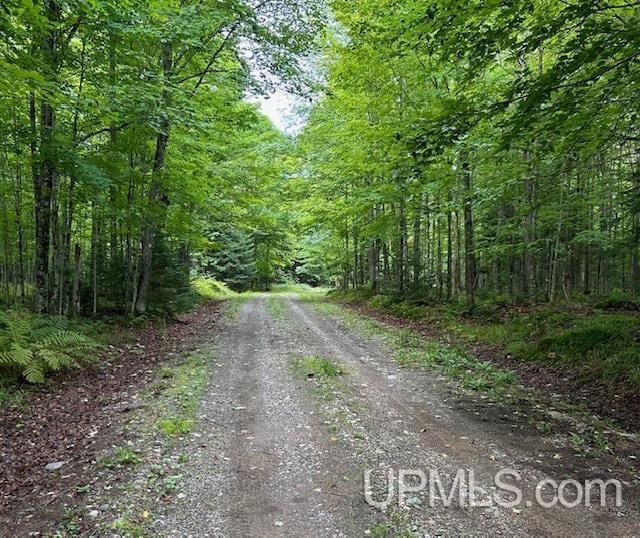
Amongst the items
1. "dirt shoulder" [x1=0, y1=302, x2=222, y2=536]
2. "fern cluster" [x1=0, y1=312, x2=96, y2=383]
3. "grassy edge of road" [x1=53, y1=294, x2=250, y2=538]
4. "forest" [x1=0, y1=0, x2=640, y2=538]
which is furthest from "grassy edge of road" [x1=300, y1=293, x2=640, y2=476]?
"fern cluster" [x1=0, y1=312, x2=96, y2=383]

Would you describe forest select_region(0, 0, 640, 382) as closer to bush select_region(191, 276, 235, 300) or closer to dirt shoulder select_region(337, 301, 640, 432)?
dirt shoulder select_region(337, 301, 640, 432)

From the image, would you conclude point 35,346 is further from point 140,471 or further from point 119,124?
point 119,124

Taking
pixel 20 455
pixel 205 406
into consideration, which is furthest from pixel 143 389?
pixel 20 455

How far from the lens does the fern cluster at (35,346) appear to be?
6633 millimetres

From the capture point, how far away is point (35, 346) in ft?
23.5

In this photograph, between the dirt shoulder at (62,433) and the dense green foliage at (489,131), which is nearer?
the dirt shoulder at (62,433)

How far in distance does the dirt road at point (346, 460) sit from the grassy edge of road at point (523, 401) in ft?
1.37

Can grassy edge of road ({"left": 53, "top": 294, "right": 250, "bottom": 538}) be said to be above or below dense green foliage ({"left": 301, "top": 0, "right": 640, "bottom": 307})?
below

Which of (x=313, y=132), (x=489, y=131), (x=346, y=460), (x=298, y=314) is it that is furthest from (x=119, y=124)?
(x=313, y=132)

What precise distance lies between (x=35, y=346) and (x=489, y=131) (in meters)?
8.39

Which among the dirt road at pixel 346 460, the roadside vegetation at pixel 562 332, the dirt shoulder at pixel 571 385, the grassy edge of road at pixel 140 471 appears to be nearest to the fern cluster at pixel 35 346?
the grassy edge of road at pixel 140 471

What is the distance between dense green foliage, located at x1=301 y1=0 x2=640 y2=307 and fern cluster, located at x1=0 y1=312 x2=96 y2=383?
248 inches

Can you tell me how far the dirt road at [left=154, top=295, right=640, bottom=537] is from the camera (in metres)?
3.39

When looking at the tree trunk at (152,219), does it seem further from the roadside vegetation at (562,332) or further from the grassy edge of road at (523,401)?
the roadside vegetation at (562,332)
